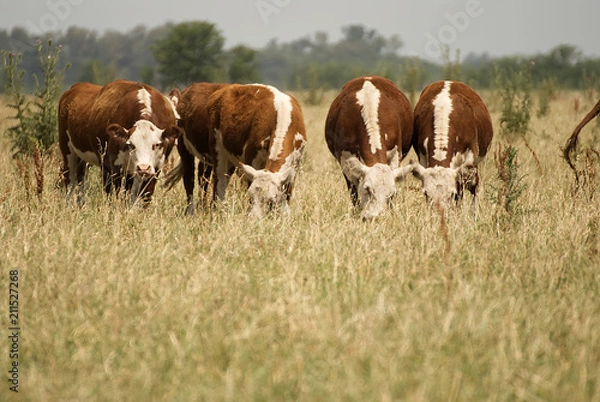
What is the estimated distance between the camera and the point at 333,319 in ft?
13.9

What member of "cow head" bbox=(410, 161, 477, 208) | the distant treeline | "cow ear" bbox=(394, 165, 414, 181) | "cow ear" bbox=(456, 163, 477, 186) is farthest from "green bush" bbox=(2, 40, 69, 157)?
"cow ear" bbox=(456, 163, 477, 186)

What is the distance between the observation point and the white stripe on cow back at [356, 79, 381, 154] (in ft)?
23.4

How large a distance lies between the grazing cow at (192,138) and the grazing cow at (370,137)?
1485 mm

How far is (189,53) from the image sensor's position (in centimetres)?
4472

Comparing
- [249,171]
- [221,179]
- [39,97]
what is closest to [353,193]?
[249,171]

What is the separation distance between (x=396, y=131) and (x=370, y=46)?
147 metres

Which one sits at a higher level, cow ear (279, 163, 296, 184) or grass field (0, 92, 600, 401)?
cow ear (279, 163, 296, 184)

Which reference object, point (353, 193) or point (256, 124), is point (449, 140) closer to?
point (353, 193)

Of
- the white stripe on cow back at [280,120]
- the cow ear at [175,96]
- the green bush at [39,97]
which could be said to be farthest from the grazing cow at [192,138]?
the green bush at [39,97]

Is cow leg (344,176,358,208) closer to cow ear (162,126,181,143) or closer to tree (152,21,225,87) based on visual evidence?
cow ear (162,126,181,143)

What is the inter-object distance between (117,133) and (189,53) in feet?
126

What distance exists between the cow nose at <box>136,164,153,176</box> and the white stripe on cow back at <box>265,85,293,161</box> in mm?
1297

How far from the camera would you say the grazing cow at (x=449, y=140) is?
6.92 metres

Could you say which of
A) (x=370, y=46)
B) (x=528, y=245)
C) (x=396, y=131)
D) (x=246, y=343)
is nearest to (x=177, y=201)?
(x=396, y=131)
